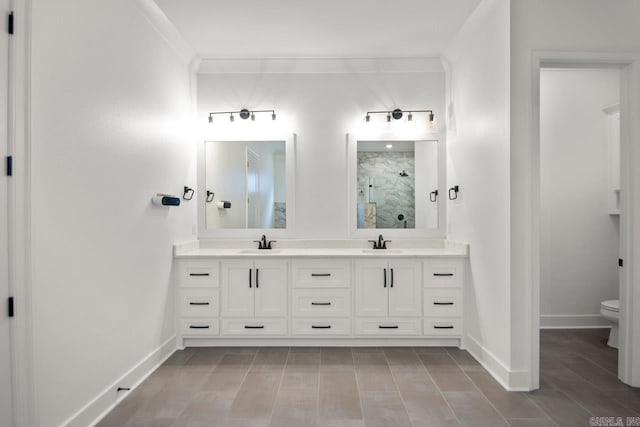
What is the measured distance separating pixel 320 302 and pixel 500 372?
1511 millimetres

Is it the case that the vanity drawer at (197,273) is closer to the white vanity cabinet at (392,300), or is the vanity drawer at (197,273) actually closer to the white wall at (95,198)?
the white wall at (95,198)

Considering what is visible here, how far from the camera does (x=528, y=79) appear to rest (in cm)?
263

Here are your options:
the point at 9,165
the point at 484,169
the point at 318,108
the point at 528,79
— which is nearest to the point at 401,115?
the point at 318,108

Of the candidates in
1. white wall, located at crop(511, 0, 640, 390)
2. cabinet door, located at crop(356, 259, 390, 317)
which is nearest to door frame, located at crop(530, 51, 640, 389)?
white wall, located at crop(511, 0, 640, 390)

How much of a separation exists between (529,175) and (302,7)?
208 cm

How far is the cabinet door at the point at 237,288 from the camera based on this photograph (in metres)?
3.49

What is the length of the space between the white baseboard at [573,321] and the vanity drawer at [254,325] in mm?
2718

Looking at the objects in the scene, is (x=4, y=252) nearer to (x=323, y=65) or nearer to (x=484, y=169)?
(x=484, y=169)

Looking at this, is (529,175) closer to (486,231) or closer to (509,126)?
(509,126)

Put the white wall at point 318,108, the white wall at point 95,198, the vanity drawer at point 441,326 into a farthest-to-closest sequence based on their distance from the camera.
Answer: the white wall at point 318,108, the vanity drawer at point 441,326, the white wall at point 95,198

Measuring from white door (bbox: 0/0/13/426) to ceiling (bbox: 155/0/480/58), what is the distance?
156cm

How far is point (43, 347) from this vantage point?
1827 mm

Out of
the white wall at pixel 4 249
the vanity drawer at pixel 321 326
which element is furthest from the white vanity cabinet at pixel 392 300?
the white wall at pixel 4 249

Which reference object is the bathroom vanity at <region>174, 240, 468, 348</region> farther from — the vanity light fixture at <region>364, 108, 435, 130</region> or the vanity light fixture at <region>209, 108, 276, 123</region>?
the vanity light fixture at <region>209, 108, 276, 123</region>
